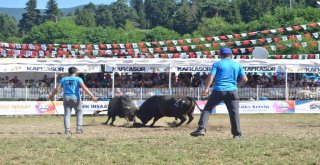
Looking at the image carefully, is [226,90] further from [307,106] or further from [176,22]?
[176,22]

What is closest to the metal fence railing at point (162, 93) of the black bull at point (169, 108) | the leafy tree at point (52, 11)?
the black bull at point (169, 108)

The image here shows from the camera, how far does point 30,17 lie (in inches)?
6585

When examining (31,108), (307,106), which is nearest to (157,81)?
(31,108)

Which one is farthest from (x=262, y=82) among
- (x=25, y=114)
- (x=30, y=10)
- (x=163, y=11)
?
(x=163, y=11)

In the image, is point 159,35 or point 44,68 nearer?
point 44,68

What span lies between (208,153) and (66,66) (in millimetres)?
19415

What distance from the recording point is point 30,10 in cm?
16638

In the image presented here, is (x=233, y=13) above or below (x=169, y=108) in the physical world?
above

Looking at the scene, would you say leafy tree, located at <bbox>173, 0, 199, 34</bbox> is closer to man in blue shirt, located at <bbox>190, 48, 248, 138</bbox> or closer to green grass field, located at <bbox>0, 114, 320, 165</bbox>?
man in blue shirt, located at <bbox>190, 48, 248, 138</bbox>

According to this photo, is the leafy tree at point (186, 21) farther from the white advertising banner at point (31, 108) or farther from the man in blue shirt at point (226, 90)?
the man in blue shirt at point (226, 90)

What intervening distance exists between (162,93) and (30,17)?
14415 centimetres

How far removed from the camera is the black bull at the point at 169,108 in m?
18.8

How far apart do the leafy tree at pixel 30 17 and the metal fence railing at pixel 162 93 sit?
459 ft

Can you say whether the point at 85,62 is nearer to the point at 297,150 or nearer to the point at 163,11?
the point at 297,150
